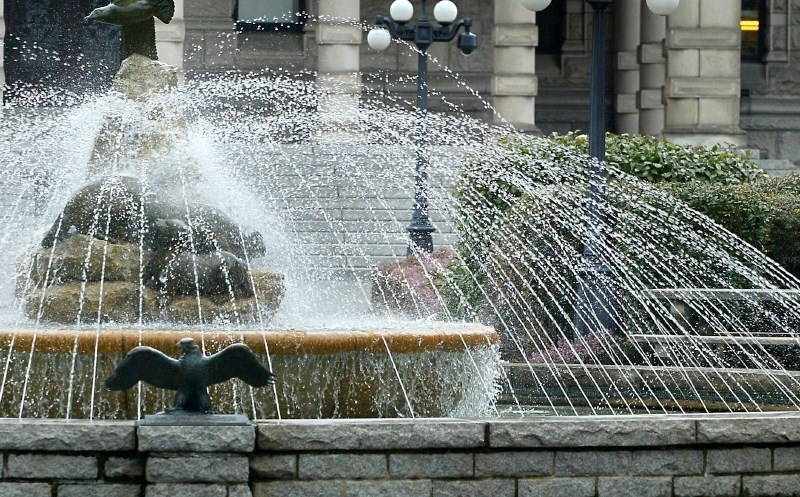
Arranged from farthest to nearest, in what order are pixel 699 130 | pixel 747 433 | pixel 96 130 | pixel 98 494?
pixel 699 130 → pixel 96 130 → pixel 747 433 → pixel 98 494

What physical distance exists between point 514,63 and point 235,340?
25027 millimetres

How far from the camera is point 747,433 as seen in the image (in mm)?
8000

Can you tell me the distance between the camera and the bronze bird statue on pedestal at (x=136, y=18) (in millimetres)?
11352

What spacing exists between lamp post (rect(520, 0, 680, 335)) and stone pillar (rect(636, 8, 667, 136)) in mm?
19332

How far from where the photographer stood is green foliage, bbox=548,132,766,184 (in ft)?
70.3

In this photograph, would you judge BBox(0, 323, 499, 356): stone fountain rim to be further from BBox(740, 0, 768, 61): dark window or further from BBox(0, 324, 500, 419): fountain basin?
BBox(740, 0, 768, 61): dark window

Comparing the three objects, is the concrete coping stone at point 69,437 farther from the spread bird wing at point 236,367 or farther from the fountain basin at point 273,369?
the fountain basin at point 273,369

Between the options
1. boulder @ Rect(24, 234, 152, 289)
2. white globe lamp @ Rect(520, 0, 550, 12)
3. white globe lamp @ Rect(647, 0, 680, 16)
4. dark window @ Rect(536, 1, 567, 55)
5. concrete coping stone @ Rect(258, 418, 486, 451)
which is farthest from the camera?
dark window @ Rect(536, 1, 567, 55)

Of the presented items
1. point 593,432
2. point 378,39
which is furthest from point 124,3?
point 378,39

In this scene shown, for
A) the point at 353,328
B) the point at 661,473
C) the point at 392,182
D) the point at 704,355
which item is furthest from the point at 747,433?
the point at 392,182

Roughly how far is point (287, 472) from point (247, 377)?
490mm

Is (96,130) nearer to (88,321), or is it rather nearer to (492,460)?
(88,321)

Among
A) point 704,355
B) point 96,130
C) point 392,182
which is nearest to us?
point 96,130

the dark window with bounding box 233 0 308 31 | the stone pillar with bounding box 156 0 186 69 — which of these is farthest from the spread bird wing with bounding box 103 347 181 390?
the dark window with bounding box 233 0 308 31
